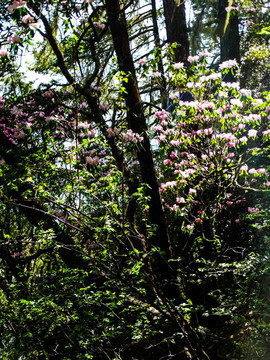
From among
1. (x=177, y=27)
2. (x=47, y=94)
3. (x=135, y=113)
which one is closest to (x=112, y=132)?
(x=135, y=113)

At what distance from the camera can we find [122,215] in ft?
10.2

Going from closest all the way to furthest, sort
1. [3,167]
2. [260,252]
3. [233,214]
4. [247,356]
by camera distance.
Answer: [3,167]
[247,356]
[260,252]
[233,214]

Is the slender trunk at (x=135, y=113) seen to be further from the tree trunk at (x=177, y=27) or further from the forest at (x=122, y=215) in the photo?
the tree trunk at (x=177, y=27)

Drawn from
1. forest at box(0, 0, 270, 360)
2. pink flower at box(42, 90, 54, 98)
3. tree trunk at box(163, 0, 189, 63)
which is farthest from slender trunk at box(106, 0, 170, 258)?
tree trunk at box(163, 0, 189, 63)

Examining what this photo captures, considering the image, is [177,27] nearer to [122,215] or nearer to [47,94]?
[47,94]

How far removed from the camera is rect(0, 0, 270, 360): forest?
11.0 feet

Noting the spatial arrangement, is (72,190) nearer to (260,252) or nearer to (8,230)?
(260,252)

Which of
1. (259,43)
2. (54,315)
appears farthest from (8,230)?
(259,43)

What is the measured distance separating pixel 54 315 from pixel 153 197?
1814 millimetres

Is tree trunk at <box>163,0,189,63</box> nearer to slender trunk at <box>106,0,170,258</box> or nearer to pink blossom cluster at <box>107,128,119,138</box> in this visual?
slender trunk at <box>106,0,170,258</box>

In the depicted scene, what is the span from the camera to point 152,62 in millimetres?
4418

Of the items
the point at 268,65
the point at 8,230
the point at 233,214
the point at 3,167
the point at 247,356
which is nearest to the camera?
the point at 3,167

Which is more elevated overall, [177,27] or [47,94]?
[177,27]

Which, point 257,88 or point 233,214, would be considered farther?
point 257,88
